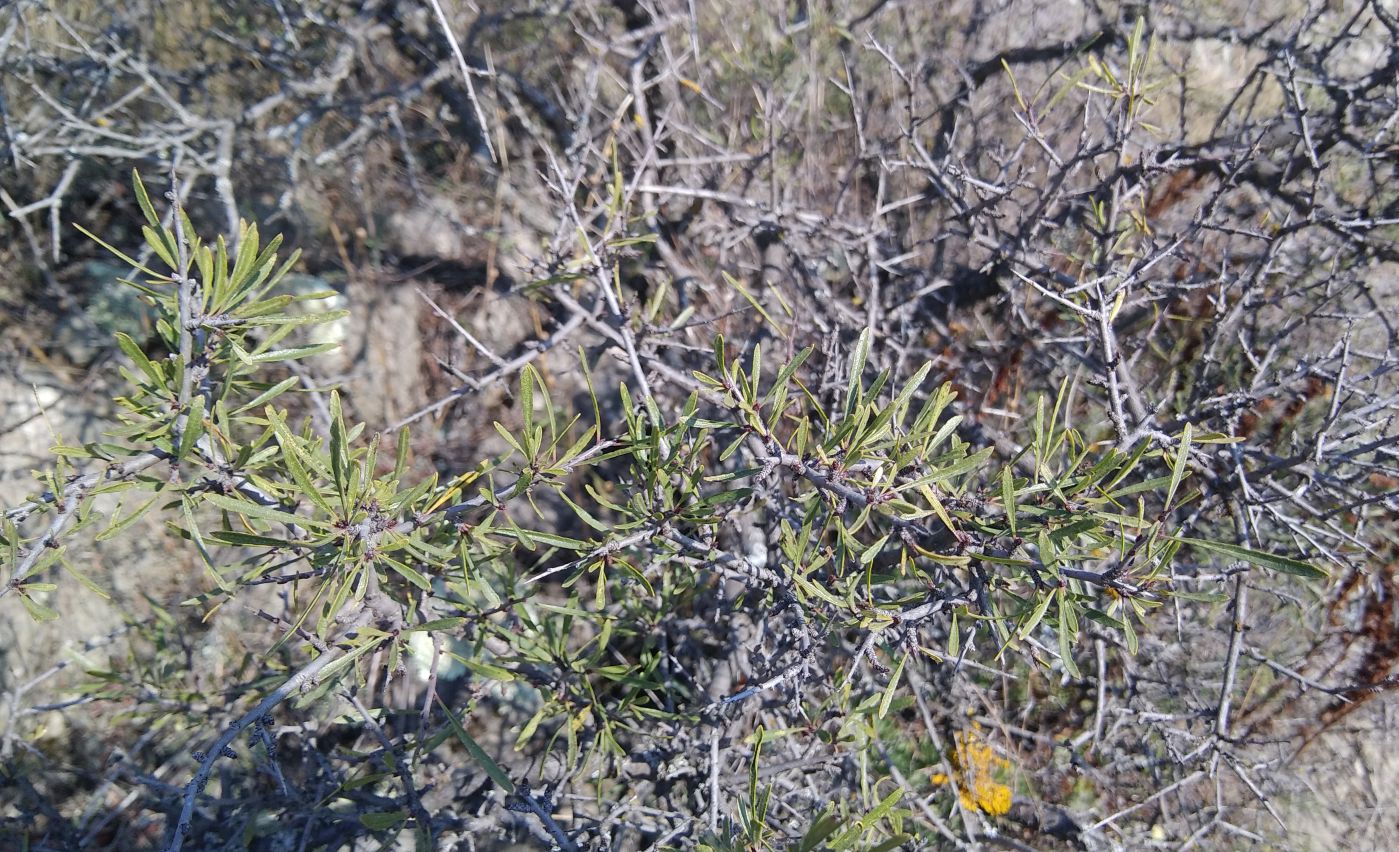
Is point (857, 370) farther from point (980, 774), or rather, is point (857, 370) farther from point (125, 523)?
point (980, 774)

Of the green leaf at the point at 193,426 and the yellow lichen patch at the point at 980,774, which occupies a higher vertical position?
the green leaf at the point at 193,426

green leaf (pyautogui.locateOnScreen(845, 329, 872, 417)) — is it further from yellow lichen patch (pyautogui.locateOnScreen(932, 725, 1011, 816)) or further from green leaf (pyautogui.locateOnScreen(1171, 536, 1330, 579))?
yellow lichen patch (pyautogui.locateOnScreen(932, 725, 1011, 816))

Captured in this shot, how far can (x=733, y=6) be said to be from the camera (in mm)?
3131

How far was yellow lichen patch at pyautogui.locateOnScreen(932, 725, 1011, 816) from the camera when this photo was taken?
2045 mm

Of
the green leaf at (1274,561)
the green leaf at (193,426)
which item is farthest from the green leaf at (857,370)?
the green leaf at (193,426)

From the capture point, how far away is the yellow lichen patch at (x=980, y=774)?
2045 mm

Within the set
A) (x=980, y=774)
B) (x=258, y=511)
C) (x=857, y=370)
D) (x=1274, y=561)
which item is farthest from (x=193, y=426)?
(x=980, y=774)

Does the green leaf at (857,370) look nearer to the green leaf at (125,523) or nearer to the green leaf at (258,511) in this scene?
the green leaf at (258,511)

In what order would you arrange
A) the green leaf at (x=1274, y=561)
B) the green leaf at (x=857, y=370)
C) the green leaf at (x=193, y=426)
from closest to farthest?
the green leaf at (x=1274, y=561)
the green leaf at (x=193, y=426)
the green leaf at (x=857, y=370)

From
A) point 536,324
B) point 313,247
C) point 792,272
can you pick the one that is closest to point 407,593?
point 792,272

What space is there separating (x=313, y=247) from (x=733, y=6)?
194cm

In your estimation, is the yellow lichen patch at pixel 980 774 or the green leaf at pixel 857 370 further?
the yellow lichen patch at pixel 980 774

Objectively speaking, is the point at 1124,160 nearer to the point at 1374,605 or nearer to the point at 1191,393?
the point at 1191,393

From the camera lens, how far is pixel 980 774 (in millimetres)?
2137
